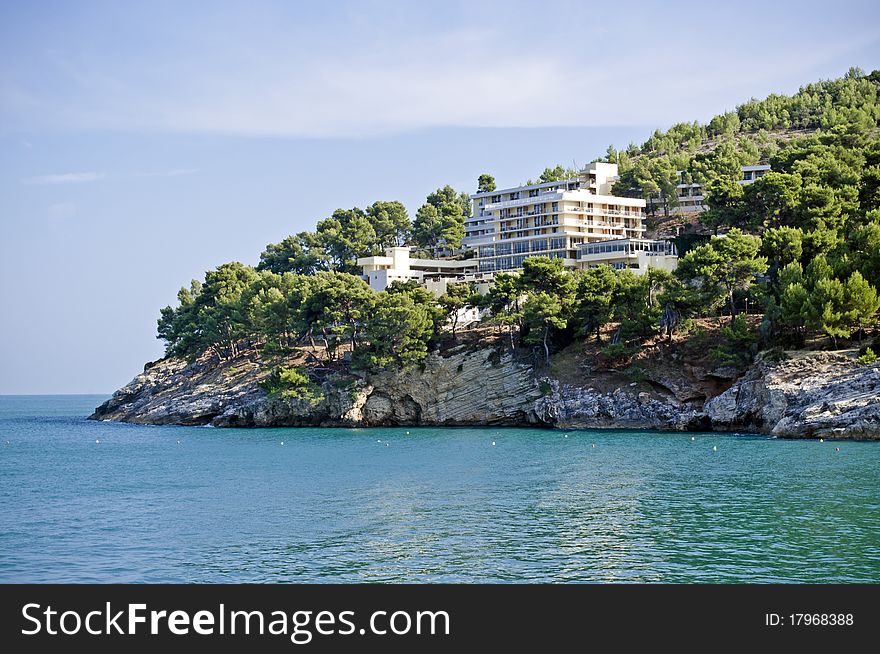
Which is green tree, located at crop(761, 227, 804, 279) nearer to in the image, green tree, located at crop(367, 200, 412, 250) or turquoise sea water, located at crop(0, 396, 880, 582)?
turquoise sea water, located at crop(0, 396, 880, 582)

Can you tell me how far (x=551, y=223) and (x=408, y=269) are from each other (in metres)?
20.0

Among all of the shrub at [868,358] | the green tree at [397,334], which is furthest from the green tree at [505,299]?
the shrub at [868,358]

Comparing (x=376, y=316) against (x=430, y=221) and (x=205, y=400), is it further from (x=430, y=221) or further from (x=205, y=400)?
(x=430, y=221)

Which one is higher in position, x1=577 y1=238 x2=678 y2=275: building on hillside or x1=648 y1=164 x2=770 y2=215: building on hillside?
x1=648 y1=164 x2=770 y2=215: building on hillside

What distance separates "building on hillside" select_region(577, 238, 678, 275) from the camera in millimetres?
99062

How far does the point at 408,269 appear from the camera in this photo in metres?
122

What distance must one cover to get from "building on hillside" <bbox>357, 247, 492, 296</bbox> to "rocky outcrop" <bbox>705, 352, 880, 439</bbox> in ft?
149

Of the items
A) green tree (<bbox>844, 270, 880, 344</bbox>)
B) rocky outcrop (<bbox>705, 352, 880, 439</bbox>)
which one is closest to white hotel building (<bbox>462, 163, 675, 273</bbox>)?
rocky outcrop (<bbox>705, 352, 880, 439</bbox>)

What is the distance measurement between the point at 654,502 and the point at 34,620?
27.9 m

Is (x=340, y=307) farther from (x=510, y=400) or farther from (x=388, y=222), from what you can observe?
(x=388, y=222)

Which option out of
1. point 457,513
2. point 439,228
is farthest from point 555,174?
point 457,513

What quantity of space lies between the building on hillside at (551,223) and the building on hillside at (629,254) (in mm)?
3565

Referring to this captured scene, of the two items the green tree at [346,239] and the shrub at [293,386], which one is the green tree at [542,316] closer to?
the shrub at [293,386]

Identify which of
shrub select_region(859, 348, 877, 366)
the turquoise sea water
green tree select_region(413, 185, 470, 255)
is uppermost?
Result: green tree select_region(413, 185, 470, 255)
